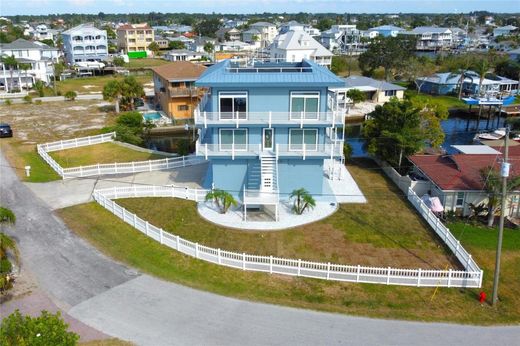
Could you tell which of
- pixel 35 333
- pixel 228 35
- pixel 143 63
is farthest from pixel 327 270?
pixel 228 35

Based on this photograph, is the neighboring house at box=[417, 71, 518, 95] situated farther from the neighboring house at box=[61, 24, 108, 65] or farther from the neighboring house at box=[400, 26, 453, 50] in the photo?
the neighboring house at box=[400, 26, 453, 50]

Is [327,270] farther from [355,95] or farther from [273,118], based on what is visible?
[355,95]

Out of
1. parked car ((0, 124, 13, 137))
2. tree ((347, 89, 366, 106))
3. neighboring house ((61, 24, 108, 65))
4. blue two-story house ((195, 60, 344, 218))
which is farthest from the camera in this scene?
neighboring house ((61, 24, 108, 65))

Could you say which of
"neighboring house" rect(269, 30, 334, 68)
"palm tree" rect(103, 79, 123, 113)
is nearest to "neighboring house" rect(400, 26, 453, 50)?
"neighboring house" rect(269, 30, 334, 68)

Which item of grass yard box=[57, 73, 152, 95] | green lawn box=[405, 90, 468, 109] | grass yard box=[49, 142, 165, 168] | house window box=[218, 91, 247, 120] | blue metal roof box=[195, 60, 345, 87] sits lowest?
grass yard box=[49, 142, 165, 168]

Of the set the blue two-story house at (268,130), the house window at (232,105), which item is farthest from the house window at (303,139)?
the house window at (232,105)

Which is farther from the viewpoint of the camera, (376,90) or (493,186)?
(376,90)
